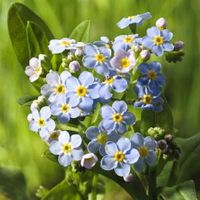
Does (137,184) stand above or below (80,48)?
below

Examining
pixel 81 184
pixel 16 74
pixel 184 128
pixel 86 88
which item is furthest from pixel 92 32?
pixel 86 88

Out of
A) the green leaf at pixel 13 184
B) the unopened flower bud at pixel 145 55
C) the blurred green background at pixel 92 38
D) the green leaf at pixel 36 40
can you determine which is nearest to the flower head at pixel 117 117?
the unopened flower bud at pixel 145 55

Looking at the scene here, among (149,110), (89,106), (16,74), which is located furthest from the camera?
(16,74)

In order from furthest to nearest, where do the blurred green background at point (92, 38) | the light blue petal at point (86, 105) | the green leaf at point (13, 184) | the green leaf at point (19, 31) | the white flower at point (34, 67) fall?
the blurred green background at point (92, 38)
the green leaf at point (13, 184)
the green leaf at point (19, 31)
the white flower at point (34, 67)
the light blue petal at point (86, 105)

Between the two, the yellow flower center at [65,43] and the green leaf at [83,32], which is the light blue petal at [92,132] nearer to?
the yellow flower center at [65,43]

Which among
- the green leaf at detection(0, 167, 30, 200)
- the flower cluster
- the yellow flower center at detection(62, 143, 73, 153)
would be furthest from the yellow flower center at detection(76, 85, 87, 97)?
the green leaf at detection(0, 167, 30, 200)

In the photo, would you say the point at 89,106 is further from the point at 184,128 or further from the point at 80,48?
the point at 184,128

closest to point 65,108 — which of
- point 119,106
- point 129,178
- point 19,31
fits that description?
point 119,106
